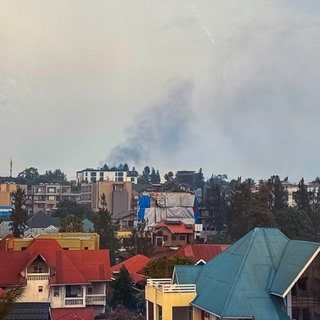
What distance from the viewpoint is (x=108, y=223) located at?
58.3m

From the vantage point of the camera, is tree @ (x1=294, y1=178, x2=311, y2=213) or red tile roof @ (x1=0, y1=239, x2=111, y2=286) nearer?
red tile roof @ (x1=0, y1=239, x2=111, y2=286)

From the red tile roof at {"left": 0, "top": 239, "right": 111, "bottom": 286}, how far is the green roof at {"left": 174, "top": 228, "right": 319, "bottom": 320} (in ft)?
31.3

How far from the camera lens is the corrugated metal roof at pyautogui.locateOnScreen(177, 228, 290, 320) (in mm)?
19453

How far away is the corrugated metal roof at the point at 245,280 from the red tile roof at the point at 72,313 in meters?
6.95

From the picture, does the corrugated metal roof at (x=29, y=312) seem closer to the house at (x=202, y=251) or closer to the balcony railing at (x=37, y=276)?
the balcony railing at (x=37, y=276)

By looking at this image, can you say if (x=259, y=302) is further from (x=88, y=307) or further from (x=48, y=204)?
(x=48, y=204)

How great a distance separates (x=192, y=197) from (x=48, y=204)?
40172 mm

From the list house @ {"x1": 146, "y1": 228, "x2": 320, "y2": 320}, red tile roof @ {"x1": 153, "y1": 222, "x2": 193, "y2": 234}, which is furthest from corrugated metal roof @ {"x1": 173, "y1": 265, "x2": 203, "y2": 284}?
red tile roof @ {"x1": 153, "y1": 222, "x2": 193, "y2": 234}

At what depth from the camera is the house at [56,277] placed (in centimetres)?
2994

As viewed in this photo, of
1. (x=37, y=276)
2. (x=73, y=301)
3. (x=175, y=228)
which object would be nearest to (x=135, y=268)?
(x=73, y=301)

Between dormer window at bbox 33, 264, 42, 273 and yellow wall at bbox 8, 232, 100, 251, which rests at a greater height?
yellow wall at bbox 8, 232, 100, 251

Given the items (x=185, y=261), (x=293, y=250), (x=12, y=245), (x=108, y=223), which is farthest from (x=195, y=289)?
(x=108, y=223)

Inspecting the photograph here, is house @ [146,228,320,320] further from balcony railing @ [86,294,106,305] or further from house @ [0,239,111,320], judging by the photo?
balcony railing @ [86,294,106,305]

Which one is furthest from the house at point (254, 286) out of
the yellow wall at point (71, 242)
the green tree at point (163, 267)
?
the yellow wall at point (71, 242)
